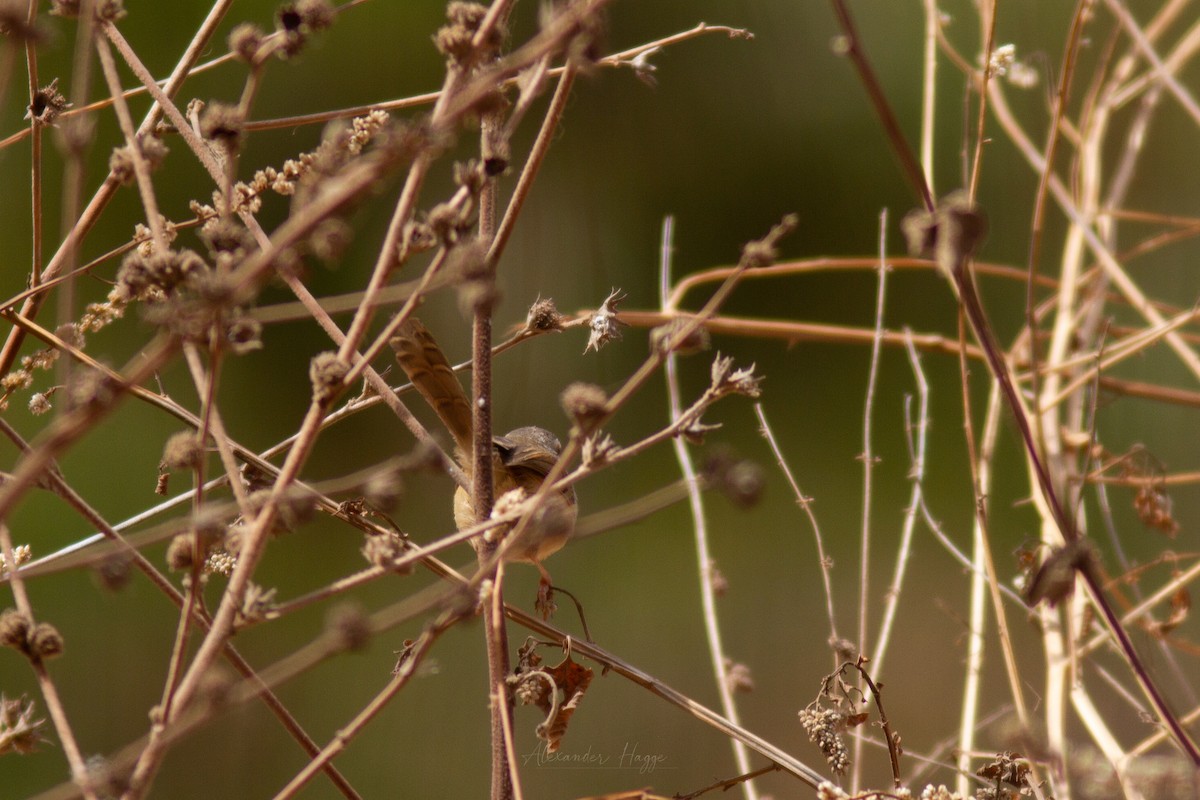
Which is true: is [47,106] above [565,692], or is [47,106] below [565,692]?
above

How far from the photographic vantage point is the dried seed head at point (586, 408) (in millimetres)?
787

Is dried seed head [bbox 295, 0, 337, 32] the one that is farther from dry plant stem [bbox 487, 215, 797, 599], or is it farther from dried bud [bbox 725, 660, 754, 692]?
dried bud [bbox 725, 660, 754, 692]

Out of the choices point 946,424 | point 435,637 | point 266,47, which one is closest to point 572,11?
point 266,47

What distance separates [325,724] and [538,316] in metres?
4.65

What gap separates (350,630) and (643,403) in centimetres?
522

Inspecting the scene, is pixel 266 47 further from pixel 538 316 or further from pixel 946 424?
pixel 946 424

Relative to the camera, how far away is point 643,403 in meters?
5.89

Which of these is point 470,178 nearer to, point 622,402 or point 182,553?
point 622,402

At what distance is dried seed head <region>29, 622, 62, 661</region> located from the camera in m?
0.74

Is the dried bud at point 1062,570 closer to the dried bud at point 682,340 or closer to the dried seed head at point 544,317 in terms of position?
the dried bud at point 682,340

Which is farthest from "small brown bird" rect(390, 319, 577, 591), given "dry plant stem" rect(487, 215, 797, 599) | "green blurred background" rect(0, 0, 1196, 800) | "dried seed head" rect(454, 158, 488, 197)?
Result: "green blurred background" rect(0, 0, 1196, 800)

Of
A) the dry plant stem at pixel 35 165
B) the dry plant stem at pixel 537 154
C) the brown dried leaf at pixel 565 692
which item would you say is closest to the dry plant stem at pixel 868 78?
the dry plant stem at pixel 537 154

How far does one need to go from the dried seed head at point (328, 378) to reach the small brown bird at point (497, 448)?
15 centimetres

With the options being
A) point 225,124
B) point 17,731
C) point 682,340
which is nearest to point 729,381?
point 682,340
